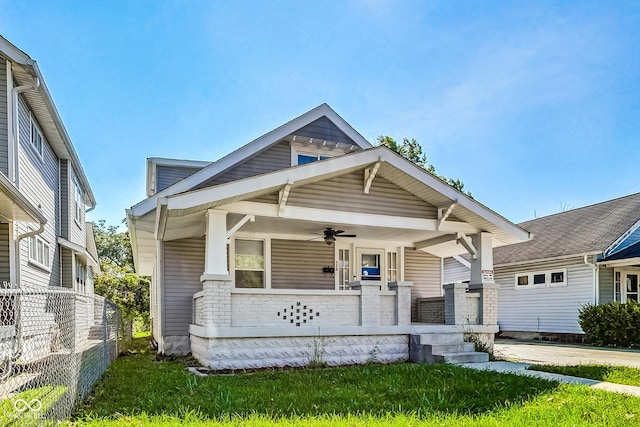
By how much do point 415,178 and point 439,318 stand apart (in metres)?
4.26

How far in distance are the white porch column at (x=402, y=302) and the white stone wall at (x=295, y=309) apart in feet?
2.84

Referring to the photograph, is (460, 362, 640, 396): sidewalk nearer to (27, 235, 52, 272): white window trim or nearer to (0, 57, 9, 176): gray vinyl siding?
(0, 57, 9, 176): gray vinyl siding

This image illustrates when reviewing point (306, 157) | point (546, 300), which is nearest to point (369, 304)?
point (306, 157)

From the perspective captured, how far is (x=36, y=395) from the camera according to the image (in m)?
4.29

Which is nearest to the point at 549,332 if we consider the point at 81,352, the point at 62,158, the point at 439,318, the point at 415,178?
the point at 439,318

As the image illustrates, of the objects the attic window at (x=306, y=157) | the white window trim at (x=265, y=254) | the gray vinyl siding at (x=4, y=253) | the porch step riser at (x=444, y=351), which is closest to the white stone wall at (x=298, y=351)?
the porch step riser at (x=444, y=351)

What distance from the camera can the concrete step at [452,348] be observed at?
30.3 ft

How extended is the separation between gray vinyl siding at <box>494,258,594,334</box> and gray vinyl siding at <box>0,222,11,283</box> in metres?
16.8

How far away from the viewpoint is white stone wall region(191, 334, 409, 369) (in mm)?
8305

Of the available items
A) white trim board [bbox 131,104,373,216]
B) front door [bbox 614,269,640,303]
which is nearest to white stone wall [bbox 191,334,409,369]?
white trim board [bbox 131,104,373,216]

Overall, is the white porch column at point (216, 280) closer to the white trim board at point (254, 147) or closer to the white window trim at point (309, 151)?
the white trim board at point (254, 147)

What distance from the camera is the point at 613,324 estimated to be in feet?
47.5

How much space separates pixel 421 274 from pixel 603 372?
6.18 metres

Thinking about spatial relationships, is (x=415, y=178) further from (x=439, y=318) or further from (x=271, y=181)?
(x=439, y=318)
